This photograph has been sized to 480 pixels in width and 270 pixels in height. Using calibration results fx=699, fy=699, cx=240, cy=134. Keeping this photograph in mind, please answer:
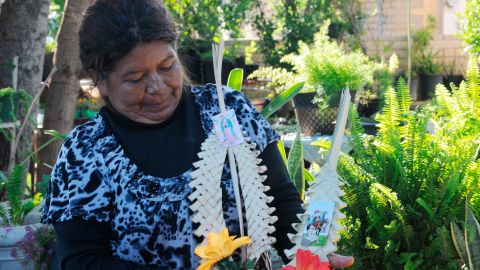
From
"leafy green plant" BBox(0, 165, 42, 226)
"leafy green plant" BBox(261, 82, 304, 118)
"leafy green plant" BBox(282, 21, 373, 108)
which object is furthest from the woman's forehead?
"leafy green plant" BBox(282, 21, 373, 108)

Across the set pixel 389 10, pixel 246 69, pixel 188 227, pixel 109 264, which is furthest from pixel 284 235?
pixel 389 10

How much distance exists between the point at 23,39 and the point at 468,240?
287 cm

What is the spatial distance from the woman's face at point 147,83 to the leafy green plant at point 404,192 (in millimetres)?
823

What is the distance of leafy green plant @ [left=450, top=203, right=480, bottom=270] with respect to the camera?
2.09 m

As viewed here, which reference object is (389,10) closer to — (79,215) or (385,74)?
(385,74)

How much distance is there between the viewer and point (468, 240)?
2090 millimetres

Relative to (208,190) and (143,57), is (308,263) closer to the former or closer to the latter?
(208,190)

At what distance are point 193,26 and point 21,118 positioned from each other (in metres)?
3.80

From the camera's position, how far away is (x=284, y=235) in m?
1.64

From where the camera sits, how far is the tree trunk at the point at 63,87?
399 centimetres

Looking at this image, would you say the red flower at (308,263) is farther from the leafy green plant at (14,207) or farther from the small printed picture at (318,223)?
the leafy green plant at (14,207)

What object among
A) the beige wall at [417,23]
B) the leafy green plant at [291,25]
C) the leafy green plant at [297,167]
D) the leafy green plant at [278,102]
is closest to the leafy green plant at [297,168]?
the leafy green plant at [297,167]

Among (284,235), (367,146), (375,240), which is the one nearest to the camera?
(284,235)

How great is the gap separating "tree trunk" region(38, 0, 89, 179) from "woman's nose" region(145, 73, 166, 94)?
8.06 feet
